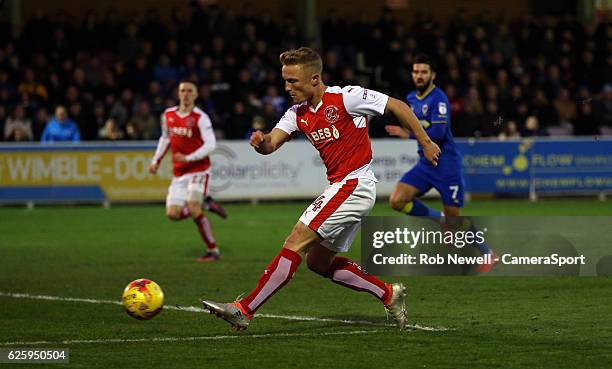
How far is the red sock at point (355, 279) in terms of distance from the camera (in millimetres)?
9492

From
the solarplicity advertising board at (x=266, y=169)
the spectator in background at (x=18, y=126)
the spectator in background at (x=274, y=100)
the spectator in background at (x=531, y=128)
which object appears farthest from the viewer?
the spectator in background at (x=274, y=100)

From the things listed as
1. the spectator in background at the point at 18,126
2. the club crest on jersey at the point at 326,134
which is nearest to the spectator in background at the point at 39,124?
the spectator in background at the point at 18,126

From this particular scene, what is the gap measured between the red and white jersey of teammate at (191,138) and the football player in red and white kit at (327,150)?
19.5 feet

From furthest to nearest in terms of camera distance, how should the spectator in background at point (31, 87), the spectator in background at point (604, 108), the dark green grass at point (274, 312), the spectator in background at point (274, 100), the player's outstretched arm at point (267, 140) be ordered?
1. the spectator in background at point (604, 108)
2. the spectator in background at point (274, 100)
3. the spectator in background at point (31, 87)
4. the player's outstretched arm at point (267, 140)
5. the dark green grass at point (274, 312)

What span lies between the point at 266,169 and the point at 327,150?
1516cm

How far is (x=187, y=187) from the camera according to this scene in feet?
50.8

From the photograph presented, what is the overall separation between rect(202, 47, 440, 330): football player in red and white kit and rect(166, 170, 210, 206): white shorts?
6.15 metres

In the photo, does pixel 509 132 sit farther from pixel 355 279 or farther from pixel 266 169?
pixel 355 279

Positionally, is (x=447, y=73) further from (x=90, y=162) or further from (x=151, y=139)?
(x=90, y=162)

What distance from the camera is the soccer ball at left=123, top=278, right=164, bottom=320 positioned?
934 cm

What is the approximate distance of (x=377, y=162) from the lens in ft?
80.6

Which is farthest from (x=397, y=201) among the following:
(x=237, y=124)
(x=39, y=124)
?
(x=39, y=124)

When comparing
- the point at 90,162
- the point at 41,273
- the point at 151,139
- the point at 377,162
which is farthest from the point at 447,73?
the point at 41,273

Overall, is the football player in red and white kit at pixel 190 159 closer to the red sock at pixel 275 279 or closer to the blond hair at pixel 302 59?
the blond hair at pixel 302 59
